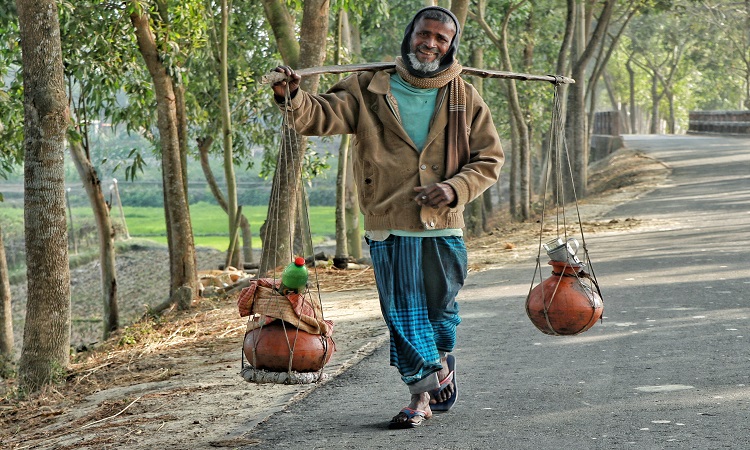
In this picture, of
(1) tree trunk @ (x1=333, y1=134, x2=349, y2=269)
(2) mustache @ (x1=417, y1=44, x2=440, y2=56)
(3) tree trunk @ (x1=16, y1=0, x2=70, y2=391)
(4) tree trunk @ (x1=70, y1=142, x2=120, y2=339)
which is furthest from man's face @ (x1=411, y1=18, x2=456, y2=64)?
(4) tree trunk @ (x1=70, y1=142, x2=120, y2=339)

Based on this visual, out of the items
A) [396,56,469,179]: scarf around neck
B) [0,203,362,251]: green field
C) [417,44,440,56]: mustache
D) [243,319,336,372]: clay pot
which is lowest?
[0,203,362,251]: green field

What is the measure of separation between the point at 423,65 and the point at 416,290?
0.99 meters

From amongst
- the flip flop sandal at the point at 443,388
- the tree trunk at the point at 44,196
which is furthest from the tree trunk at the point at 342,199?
the flip flop sandal at the point at 443,388

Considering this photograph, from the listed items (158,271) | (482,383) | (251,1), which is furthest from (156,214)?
(482,383)

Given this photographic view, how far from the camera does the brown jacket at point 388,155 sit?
466 centimetres

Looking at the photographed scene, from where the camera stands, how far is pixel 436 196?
4.50 meters

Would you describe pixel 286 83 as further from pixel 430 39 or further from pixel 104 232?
pixel 104 232

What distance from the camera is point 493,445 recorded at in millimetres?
4402

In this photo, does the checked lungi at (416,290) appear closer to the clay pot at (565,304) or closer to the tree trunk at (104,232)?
the clay pot at (565,304)

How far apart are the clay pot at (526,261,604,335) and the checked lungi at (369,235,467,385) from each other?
0.44m

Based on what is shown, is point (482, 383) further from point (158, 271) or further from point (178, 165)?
point (158, 271)

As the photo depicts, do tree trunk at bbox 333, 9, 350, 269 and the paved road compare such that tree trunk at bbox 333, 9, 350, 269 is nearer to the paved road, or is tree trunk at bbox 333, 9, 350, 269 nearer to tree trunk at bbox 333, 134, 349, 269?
tree trunk at bbox 333, 134, 349, 269

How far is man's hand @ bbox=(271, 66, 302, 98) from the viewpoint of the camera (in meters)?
4.35

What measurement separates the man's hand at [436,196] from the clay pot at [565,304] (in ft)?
2.48
